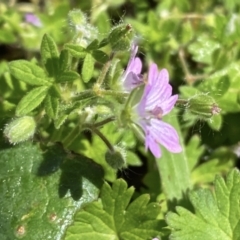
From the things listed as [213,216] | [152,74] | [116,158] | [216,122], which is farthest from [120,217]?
[216,122]

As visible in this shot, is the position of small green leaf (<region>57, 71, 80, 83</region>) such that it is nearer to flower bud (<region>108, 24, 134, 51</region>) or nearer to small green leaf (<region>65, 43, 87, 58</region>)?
small green leaf (<region>65, 43, 87, 58</region>)

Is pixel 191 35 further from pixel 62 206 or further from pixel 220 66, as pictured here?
pixel 62 206

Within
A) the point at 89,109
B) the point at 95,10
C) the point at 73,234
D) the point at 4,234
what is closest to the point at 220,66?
the point at 95,10

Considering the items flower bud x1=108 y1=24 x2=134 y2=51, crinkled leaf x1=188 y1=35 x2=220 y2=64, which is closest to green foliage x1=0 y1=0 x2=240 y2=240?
flower bud x1=108 y1=24 x2=134 y2=51

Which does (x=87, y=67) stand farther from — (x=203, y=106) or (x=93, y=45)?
(x=203, y=106)

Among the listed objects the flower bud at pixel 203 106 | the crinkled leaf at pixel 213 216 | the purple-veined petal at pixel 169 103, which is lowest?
the crinkled leaf at pixel 213 216

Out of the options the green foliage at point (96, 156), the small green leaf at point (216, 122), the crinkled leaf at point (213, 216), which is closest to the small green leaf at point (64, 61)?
the green foliage at point (96, 156)

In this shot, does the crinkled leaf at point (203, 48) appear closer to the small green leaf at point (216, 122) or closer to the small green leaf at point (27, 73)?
the small green leaf at point (216, 122)
